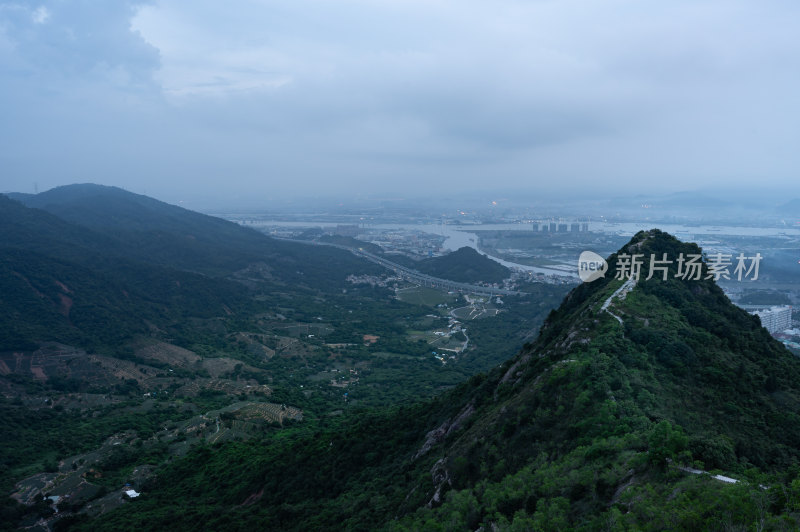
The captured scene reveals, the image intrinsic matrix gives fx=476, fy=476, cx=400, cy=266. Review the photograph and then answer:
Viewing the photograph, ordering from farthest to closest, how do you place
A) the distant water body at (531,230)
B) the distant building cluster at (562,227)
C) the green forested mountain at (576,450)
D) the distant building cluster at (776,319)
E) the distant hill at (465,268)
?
the distant building cluster at (562,227) → the distant water body at (531,230) → the distant hill at (465,268) → the distant building cluster at (776,319) → the green forested mountain at (576,450)

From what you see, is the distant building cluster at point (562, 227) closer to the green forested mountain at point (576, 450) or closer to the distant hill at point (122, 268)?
the distant hill at point (122, 268)

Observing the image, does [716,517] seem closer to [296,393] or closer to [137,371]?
[296,393]

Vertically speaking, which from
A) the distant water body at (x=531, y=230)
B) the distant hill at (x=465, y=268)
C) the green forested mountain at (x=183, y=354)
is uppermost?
the distant water body at (x=531, y=230)

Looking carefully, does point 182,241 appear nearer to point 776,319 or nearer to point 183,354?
point 183,354

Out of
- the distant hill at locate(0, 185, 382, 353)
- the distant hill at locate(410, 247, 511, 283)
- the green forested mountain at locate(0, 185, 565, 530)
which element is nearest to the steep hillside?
the distant hill at locate(0, 185, 382, 353)

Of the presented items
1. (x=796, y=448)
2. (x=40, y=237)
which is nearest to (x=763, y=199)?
(x=796, y=448)

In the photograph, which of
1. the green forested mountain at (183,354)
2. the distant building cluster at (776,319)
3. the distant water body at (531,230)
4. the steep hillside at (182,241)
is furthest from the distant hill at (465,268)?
the distant building cluster at (776,319)

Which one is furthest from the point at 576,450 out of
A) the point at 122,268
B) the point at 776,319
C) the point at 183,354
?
the point at 122,268
